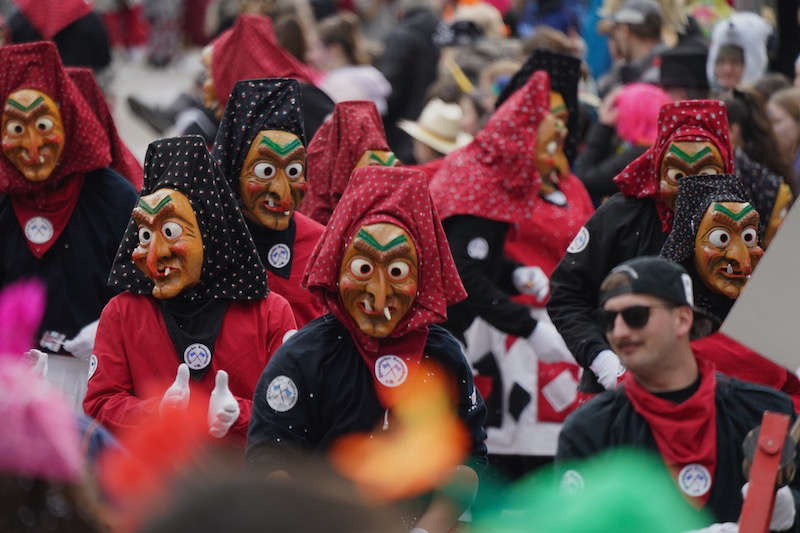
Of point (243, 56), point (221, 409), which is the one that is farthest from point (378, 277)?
point (243, 56)

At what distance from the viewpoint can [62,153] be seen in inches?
233

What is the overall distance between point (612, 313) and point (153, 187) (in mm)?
1655

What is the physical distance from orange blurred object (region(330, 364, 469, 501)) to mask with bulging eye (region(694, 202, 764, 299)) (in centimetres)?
105

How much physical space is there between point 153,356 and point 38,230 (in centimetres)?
122

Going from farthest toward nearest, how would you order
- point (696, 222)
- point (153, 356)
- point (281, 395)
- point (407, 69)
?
1. point (407, 69)
2. point (696, 222)
3. point (153, 356)
4. point (281, 395)

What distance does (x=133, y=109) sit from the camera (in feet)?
35.1

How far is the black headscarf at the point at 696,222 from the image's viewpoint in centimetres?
509

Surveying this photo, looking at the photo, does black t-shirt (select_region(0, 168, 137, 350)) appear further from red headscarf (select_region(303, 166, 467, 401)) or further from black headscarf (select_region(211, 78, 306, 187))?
red headscarf (select_region(303, 166, 467, 401))

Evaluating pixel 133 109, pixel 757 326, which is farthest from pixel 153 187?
pixel 133 109

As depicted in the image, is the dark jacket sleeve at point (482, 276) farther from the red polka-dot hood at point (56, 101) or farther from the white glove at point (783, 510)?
the white glove at point (783, 510)

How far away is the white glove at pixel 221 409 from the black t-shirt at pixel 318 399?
0.16 m

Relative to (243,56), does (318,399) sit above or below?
above

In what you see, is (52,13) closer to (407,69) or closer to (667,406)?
(407,69)

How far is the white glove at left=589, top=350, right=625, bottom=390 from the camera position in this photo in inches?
202
